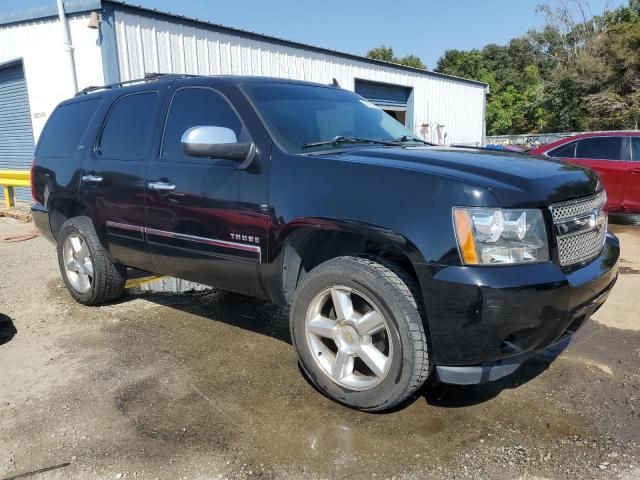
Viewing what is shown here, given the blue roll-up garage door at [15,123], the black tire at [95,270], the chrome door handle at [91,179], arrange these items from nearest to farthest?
the chrome door handle at [91,179] → the black tire at [95,270] → the blue roll-up garage door at [15,123]

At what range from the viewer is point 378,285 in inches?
105

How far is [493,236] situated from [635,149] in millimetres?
7460

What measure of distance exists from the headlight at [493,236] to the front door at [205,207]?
121 centimetres

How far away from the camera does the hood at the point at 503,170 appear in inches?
99.5

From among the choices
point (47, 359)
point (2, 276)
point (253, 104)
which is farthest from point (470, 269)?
point (2, 276)

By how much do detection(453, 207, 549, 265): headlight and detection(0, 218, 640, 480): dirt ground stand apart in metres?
0.96

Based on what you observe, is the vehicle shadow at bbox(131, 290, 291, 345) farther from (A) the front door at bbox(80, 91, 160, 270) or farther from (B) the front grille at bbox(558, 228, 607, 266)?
(B) the front grille at bbox(558, 228, 607, 266)

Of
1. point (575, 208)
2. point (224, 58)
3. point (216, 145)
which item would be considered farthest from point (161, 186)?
point (224, 58)

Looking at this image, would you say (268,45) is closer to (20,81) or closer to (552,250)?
(20,81)

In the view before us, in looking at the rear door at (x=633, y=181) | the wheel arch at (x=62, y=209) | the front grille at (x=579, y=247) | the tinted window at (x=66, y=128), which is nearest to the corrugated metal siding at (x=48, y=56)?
the tinted window at (x=66, y=128)

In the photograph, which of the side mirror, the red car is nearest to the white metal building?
the red car

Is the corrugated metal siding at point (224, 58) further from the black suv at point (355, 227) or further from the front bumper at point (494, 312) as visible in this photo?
the front bumper at point (494, 312)

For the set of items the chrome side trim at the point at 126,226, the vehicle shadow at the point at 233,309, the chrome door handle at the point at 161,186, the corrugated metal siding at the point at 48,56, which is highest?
the corrugated metal siding at the point at 48,56

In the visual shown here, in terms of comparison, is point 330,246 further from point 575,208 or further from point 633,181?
point 633,181
